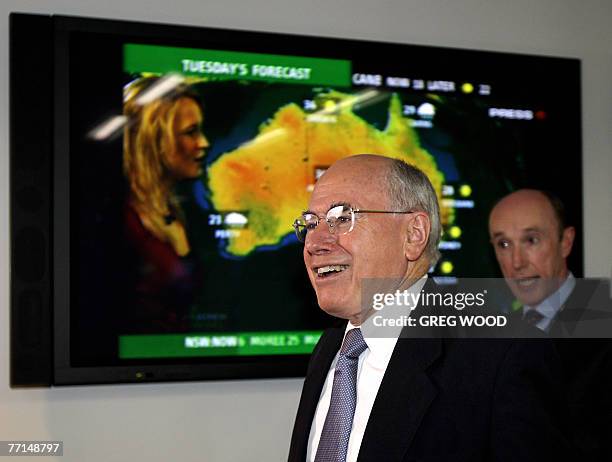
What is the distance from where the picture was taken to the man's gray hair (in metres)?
1.87

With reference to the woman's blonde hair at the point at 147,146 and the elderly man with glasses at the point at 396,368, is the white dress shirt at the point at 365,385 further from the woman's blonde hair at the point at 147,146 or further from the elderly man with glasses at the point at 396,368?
the woman's blonde hair at the point at 147,146

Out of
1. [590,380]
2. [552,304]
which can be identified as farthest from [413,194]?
[552,304]

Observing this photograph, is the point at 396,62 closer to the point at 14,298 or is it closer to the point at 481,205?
the point at 481,205

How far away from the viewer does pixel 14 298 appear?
111 inches

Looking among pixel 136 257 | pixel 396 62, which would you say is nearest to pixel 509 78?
pixel 396 62

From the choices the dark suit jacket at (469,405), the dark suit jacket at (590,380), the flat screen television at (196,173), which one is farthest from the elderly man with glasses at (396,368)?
the flat screen television at (196,173)

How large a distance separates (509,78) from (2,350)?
225 cm

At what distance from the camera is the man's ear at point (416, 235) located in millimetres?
1879

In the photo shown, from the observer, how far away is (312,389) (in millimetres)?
1949

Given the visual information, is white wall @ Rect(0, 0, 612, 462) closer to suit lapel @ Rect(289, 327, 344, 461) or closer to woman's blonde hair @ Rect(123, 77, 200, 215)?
woman's blonde hair @ Rect(123, 77, 200, 215)

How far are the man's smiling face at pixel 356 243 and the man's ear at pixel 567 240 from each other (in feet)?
5.03

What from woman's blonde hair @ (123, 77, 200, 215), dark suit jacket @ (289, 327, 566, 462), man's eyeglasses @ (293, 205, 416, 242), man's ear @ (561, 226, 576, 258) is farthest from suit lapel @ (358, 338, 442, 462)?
man's ear @ (561, 226, 576, 258)

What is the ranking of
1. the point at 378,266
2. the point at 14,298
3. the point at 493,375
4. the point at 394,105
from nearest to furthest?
1. the point at 493,375
2. the point at 378,266
3. the point at 14,298
4. the point at 394,105

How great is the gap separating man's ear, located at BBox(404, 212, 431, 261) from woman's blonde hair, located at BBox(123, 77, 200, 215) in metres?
1.32
